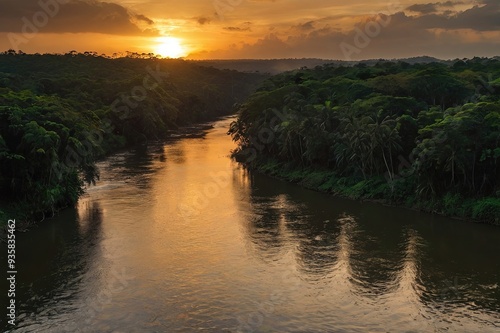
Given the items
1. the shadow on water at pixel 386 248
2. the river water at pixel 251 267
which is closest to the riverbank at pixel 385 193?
the shadow on water at pixel 386 248

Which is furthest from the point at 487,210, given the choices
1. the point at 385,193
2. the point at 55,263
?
the point at 55,263

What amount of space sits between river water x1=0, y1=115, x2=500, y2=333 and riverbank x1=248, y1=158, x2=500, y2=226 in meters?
1.37

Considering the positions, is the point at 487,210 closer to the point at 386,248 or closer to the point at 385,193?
the point at 385,193

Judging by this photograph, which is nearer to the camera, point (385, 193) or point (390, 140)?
point (390, 140)

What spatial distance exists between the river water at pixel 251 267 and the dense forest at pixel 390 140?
3.01 m

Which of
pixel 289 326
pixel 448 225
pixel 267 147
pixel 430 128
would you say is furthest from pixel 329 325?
pixel 267 147

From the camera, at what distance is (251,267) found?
135ft

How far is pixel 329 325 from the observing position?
104 feet

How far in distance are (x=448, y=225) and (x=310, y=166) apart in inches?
1013

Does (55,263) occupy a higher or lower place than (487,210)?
lower

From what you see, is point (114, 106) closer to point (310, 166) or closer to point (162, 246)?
point (310, 166)

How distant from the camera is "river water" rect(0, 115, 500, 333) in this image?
106 ft

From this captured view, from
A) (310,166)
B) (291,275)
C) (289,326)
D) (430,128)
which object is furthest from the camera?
(310,166)

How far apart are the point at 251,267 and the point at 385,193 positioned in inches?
989
